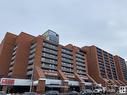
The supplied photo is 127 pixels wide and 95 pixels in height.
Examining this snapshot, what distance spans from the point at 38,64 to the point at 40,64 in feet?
3.99

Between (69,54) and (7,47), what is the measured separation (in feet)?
115

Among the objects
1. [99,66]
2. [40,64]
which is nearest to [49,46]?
[40,64]

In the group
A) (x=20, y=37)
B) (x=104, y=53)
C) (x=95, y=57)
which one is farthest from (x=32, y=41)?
(x=104, y=53)

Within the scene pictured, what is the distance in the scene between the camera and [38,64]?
70562 mm

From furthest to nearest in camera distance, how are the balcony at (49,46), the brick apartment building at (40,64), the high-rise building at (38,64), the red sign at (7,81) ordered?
1. the balcony at (49,46)
2. the high-rise building at (38,64)
3. the brick apartment building at (40,64)
4. the red sign at (7,81)

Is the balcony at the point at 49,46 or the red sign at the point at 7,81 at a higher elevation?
the balcony at the point at 49,46

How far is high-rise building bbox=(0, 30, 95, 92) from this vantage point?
216 feet

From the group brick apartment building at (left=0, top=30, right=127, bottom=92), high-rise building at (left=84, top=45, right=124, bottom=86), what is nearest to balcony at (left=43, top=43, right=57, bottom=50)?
brick apartment building at (left=0, top=30, right=127, bottom=92)

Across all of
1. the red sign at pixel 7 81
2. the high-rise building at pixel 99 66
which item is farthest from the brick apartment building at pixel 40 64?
the high-rise building at pixel 99 66

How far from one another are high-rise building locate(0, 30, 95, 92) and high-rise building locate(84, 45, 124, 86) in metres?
17.0

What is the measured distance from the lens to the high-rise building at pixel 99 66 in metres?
107

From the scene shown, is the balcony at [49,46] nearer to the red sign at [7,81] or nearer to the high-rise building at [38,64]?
the high-rise building at [38,64]

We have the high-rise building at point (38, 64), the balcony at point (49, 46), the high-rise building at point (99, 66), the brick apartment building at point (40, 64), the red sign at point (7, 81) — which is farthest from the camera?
the high-rise building at point (99, 66)

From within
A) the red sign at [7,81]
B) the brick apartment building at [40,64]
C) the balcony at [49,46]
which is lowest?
the red sign at [7,81]
